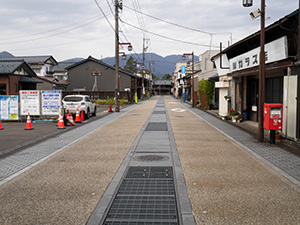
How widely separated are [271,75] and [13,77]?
25748 millimetres

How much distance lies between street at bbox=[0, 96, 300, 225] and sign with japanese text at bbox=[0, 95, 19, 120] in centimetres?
846

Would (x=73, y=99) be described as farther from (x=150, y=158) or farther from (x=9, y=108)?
(x=150, y=158)

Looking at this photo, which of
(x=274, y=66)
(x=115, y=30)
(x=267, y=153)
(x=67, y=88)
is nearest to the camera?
(x=267, y=153)

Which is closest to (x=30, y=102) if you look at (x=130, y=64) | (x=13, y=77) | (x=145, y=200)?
(x=13, y=77)

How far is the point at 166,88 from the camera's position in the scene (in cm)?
14862

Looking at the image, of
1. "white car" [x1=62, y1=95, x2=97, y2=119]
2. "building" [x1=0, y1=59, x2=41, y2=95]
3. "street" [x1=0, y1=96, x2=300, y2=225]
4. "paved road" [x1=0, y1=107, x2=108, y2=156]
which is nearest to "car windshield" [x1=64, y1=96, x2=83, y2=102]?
"white car" [x1=62, y1=95, x2=97, y2=119]

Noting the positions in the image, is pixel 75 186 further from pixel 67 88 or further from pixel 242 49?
pixel 67 88

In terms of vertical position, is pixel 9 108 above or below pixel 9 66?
below

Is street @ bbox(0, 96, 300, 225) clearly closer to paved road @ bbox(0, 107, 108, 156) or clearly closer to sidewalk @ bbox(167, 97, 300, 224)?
sidewalk @ bbox(167, 97, 300, 224)

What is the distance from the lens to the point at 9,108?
63.2ft

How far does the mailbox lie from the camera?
35.4ft

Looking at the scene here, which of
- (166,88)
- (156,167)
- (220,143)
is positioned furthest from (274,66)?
(166,88)

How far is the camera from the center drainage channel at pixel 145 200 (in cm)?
471

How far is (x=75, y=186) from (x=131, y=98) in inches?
1828
